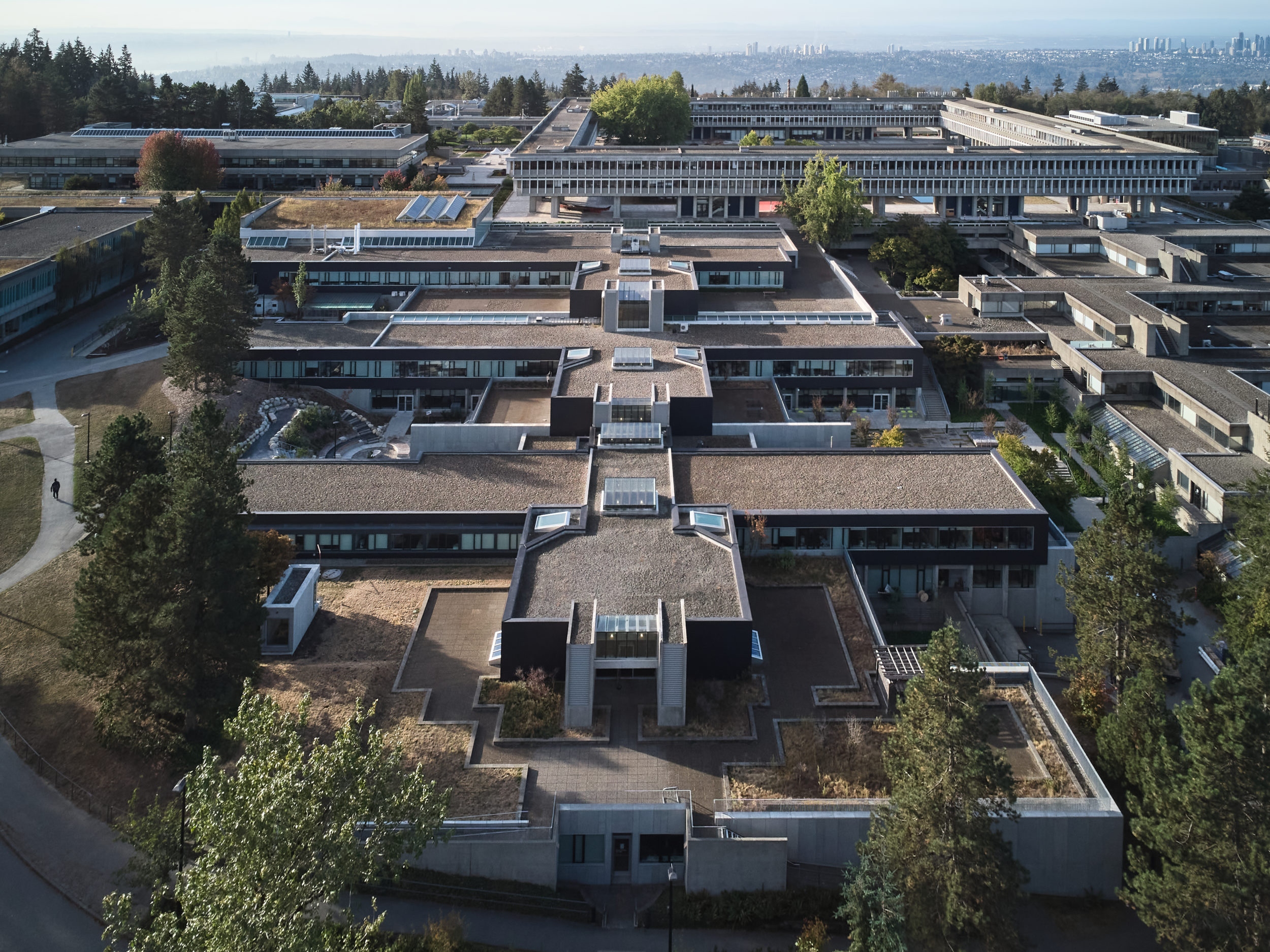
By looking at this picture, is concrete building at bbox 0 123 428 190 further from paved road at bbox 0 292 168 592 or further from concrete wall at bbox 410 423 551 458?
concrete wall at bbox 410 423 551 458

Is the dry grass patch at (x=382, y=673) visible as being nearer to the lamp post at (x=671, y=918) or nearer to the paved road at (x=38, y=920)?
the lamp post at (x=671, y=918)

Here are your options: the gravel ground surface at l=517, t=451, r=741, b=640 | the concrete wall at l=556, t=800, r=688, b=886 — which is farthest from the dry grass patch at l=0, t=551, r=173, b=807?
the gravel ground surface at l=517, t=451, r=741, b=640

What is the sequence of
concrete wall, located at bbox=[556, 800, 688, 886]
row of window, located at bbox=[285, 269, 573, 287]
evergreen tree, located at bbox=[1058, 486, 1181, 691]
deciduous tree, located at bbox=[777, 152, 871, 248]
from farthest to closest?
deciduous tree, located at bbox=[777, 152, 871, 248]
row of window, located at bbox=[285, 269, 573, 287]
evergreen tree, located at bbox=[1058, 486, 1181, 691]
concrete wall, located at bbox=[556, 800, 688, 886]

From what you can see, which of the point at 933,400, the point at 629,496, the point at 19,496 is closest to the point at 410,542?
the point at 629,496

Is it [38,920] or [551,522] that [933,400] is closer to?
[551,522]

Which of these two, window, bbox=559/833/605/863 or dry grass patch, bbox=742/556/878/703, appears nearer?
window, bbox=559/833/605/863

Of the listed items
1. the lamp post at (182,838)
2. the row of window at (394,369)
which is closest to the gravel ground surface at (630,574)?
the lamp post at (182,838)

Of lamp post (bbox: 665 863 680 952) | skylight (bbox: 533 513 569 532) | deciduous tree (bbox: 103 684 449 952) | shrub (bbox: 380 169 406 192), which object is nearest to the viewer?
deciduous tree (bbox: 103 684 449 952)

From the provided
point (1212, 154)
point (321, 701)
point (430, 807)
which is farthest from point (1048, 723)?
point (1212, 154)
